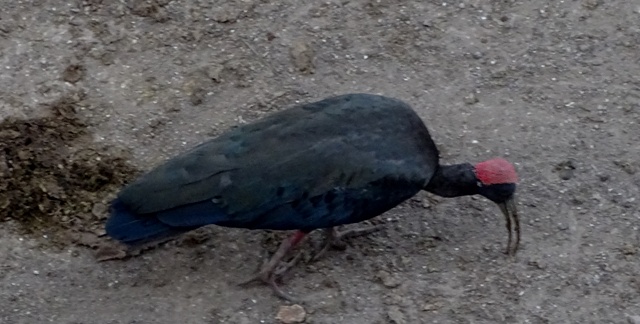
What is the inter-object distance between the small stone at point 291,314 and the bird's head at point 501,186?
92 cm

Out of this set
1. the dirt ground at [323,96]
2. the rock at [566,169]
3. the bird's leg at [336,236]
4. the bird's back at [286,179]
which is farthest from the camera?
the rock at [566,169]

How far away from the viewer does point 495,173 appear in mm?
4859

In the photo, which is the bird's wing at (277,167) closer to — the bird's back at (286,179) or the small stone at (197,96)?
the bird's back at (286,179)

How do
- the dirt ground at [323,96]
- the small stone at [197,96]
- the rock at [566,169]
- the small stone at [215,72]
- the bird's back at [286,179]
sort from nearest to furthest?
the bird's back at [286,179] < the dirt ground at [323,96] < the rock at [566,169] < the small stone at [197,96] < the small stone at [215,72]

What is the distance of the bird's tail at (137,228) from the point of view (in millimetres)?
4648

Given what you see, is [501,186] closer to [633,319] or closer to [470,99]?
[633,319]

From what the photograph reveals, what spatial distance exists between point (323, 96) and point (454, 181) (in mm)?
1026

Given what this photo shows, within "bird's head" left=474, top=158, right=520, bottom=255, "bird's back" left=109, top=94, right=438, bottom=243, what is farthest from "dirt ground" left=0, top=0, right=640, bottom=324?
"bird's back" left=109, top=94, right=438, bottom=243

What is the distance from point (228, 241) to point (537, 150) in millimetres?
1523

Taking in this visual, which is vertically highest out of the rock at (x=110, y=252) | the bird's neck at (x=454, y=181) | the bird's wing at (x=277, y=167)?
the bird's wing at (x=277, y=167)

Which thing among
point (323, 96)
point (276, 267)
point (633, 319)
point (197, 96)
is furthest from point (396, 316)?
point (197, 96)

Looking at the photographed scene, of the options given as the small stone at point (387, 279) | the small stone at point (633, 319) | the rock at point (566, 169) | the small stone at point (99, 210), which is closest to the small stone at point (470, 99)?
the rock at point (566, 169)

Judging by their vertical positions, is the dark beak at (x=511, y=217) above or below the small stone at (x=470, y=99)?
below

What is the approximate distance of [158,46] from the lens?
19.4 ft
